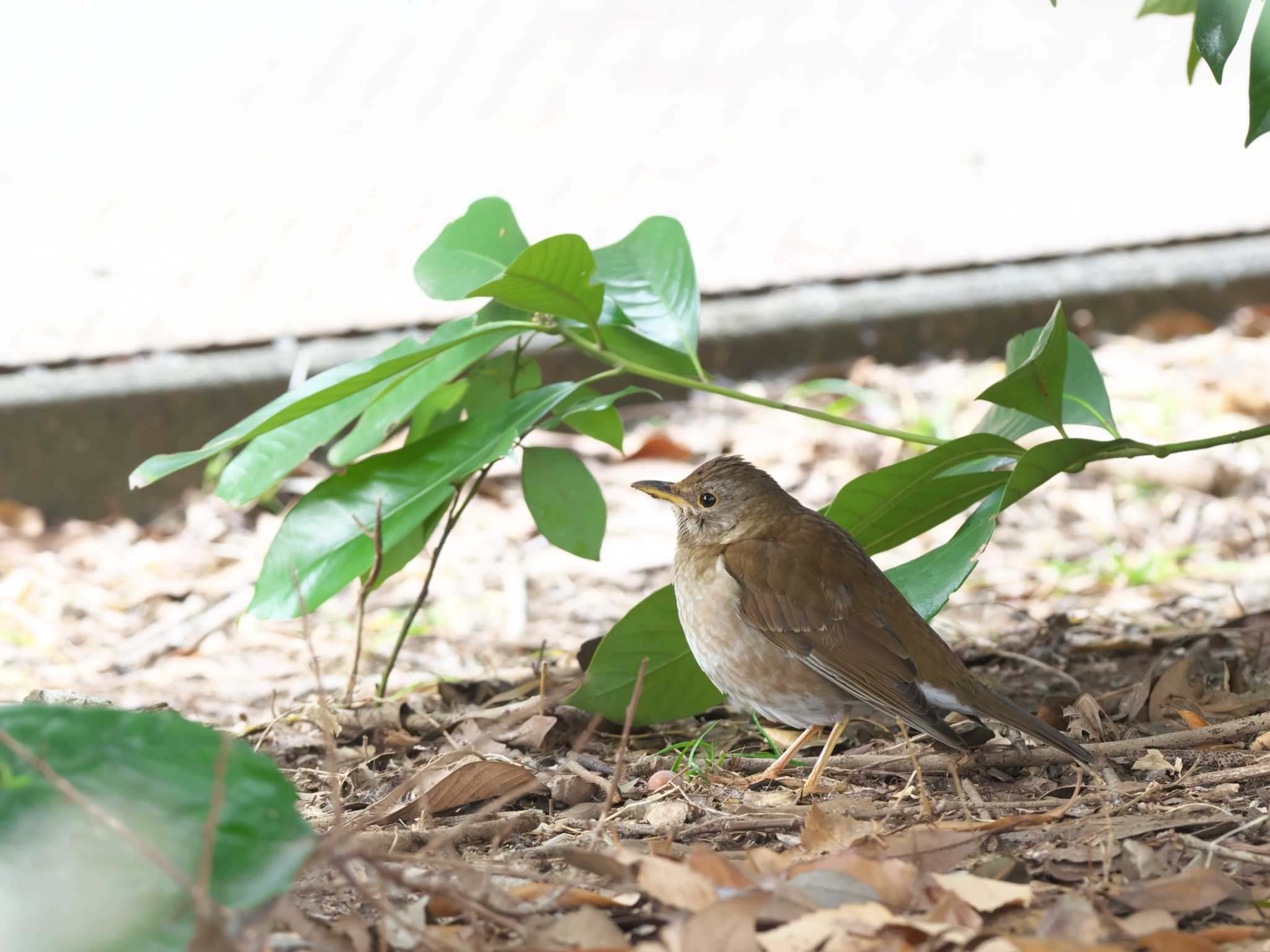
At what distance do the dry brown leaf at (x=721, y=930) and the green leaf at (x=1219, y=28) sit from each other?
1897mm

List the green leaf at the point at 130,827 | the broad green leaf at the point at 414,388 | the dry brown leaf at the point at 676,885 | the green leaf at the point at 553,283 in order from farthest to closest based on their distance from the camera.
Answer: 1. the broad green leaf at the point at 414,388
2. the green leaf at the point at 553,283
3. the dry brown leaf at the point at 676,885
4. the green leaf at the point at 130,827

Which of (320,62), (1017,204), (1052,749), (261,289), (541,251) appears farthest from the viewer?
(320,62)

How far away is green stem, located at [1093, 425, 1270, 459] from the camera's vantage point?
3.13 meters

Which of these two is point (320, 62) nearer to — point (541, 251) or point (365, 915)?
point (541, 251)

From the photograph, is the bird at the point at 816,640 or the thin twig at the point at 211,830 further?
the bird at the point at 816,640

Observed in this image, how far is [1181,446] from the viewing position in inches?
126

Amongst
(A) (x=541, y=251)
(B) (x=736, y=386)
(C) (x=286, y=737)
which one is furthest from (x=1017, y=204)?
(C) (x=286, y=737)

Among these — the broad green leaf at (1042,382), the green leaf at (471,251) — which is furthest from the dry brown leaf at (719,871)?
the green leaf at (471,251)

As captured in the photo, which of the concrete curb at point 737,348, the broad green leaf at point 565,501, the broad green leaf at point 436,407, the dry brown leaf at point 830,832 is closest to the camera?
the dry brown leaf at point 830,832

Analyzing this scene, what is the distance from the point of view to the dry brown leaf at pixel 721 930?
1.94 meters

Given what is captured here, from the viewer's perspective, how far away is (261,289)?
6.52m

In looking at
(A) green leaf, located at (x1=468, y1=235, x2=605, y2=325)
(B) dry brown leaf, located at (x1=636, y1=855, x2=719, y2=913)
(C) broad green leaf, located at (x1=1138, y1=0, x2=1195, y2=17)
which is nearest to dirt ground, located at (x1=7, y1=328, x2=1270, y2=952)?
(B) dry brown leaf, located at (x1=636, y1=855, x2=719, y2=913)

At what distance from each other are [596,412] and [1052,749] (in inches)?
62.3

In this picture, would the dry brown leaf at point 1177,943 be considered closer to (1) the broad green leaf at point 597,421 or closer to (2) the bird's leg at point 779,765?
(2) the bird's leg at point 779,765
